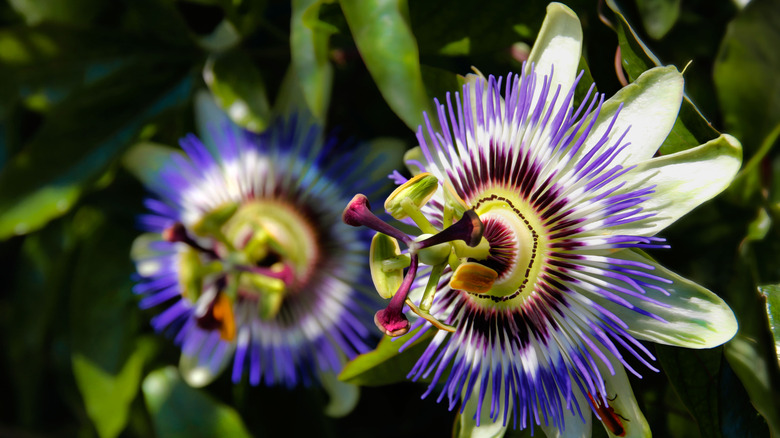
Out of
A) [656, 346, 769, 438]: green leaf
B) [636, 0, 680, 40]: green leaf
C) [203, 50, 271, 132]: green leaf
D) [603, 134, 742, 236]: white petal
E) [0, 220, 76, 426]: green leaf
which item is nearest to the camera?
[603, 134, 742, 236]: white petal

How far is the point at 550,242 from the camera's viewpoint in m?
0.92

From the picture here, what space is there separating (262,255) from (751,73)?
3.12 ft

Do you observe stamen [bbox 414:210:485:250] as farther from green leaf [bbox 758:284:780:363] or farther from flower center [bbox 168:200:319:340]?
flower center [bbox 168:200:319:340]

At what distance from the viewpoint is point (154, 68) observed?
4.69ft

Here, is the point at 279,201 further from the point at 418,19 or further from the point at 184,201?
the point at 418,19

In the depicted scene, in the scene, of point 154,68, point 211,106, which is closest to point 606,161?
point 211,106

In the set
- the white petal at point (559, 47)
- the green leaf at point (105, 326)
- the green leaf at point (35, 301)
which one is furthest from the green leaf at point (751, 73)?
the green leaf at point (35, 301)

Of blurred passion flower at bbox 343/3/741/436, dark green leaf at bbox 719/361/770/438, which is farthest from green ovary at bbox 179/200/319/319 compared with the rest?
dark green leaf at bbox 719/361/770/438

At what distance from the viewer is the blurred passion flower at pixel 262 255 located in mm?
1268

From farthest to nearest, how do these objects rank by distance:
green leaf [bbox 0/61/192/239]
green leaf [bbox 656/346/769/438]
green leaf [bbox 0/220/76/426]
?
green leaf [bbox 0/220/76/426] < green leaf [bbox 0/61/192/239] < green leaf [bbox 656/346/769/438]

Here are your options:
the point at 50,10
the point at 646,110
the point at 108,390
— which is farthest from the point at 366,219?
the point at 50,10

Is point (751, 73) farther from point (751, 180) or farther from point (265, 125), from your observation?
point (265, 125)

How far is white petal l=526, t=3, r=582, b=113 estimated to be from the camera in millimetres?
850

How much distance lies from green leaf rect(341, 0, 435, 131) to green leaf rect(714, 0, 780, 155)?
0.54 meters
